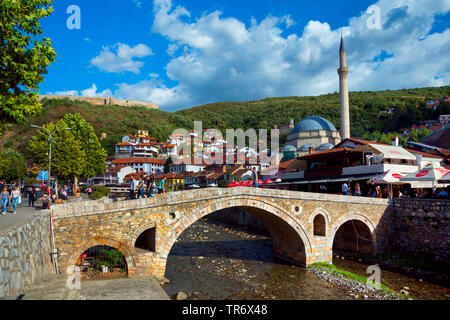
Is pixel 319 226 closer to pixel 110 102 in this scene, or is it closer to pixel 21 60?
pixel 21 60

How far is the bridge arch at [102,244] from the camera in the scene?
988cm

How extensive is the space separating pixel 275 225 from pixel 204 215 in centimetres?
453

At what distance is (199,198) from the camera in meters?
12.6

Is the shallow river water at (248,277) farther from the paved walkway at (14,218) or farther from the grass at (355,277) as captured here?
the paved walkway at (14,218)

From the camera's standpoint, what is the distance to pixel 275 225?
16000mm

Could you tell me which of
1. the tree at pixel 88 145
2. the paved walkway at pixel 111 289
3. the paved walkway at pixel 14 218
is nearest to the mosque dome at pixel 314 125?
the tree at pixel 88 145

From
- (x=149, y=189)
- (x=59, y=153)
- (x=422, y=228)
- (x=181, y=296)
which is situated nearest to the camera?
(x=181, y=296)

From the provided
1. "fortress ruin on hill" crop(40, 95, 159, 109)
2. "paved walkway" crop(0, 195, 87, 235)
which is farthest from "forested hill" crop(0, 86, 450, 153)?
"paved walkway" crop(0, 195, 87, 235)

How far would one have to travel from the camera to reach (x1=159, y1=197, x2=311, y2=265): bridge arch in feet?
39.8

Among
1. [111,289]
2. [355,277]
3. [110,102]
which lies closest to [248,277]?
[355,277]

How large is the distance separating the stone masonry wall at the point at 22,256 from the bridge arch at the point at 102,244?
170cm

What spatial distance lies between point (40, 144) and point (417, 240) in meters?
28.7

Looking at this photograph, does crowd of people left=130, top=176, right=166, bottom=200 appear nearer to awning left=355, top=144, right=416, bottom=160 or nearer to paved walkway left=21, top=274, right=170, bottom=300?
paved walkway left=21, top=274, right=170, bottom=300
